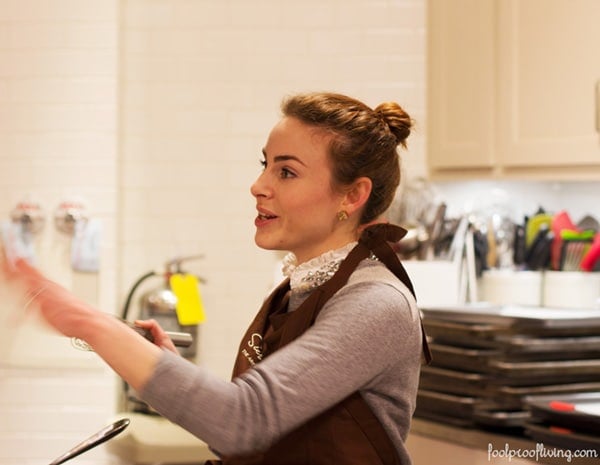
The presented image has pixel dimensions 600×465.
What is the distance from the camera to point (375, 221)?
169cm

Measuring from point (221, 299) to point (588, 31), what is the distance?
177 centimetres

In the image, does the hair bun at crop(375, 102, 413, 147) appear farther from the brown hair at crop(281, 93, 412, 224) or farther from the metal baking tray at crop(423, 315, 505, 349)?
the metal baking tray at crop(423, 315, 505, 349)

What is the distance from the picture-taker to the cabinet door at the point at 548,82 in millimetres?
3371

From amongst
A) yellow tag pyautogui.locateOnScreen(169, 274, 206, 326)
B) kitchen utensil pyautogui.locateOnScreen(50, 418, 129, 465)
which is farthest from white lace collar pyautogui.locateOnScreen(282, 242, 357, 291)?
yellow tag pyautogui.locateOnScreen(169, 274, 206, 326)

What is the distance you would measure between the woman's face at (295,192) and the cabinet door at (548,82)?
2.04 metres

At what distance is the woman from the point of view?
1267mm

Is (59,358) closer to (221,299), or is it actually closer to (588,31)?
(221,299)

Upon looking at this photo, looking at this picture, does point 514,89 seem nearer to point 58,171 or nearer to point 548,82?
point 548,82

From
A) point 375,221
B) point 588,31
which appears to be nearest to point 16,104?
point 588,31

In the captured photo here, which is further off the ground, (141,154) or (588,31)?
(588,31)

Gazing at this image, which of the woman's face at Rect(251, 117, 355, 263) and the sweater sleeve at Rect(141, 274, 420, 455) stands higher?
the woman's face at Rect(251, 117, 355, 263)

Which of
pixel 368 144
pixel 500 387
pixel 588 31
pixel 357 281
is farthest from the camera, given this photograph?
pixel 588 31

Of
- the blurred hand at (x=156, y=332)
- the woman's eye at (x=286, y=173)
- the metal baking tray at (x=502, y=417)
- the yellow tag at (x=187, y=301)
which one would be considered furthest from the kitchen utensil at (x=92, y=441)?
the yellow tag at (x=187, y=301)

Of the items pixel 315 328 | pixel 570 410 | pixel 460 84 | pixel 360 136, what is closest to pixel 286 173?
pixel 360 136
